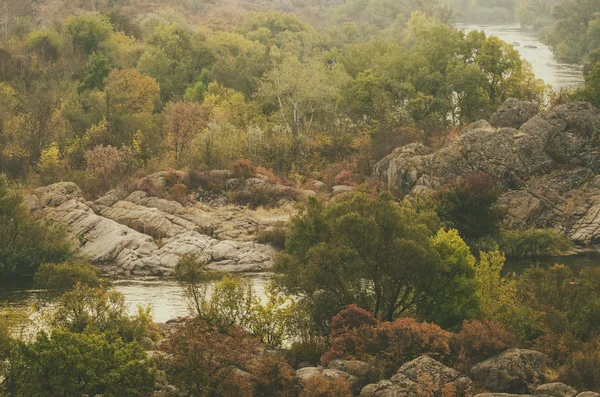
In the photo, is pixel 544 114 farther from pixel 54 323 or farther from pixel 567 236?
pixel 54 323

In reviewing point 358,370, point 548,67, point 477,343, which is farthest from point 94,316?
point 548,67

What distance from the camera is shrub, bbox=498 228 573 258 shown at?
77.2 meters

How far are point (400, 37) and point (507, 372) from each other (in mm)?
135969

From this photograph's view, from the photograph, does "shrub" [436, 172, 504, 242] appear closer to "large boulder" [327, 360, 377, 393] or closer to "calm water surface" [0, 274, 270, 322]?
"calm water surface" [0, 274, 270, 322]

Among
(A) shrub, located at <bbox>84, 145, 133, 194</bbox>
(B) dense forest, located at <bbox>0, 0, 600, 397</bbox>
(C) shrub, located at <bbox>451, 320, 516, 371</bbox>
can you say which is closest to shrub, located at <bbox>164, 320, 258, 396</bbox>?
(B) dense forest, located at <bbox>0, 0, 600, 397</bbox>

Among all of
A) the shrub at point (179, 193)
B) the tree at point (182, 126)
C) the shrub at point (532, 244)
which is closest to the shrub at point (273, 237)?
the shrub at point (179, 193)

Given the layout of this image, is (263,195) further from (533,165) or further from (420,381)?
(420,381)

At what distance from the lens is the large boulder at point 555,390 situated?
138 feet

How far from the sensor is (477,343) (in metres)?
46.6

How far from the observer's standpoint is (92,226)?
78812 millimetres

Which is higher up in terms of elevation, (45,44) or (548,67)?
(45,44)

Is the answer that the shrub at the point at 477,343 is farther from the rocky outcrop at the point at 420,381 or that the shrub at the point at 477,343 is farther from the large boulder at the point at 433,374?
the rocky outcrop at the point at 420,381

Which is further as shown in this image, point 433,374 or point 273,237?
point 273,237

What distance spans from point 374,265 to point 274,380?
9964 millimetres
